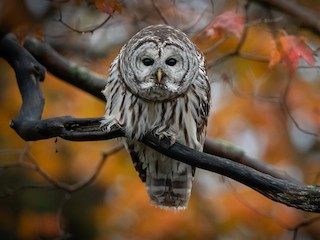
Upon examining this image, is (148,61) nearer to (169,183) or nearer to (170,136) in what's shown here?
(170,136)

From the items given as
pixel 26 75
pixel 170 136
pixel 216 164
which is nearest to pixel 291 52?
pixel 170 136

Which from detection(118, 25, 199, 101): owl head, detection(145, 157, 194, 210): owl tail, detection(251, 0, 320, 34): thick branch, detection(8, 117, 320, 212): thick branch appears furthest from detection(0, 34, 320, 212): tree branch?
detection(251, 0, 320, 34): thick branch

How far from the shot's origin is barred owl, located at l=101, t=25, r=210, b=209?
4.63 meters

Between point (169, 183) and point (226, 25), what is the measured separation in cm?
140

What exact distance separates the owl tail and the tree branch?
848mm

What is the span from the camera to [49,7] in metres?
4.98

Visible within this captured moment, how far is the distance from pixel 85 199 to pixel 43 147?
175cm

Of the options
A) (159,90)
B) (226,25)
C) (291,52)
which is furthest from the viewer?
(226,25)

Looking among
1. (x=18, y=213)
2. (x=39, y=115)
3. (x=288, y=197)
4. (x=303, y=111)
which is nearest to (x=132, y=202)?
(x=18, y=213)

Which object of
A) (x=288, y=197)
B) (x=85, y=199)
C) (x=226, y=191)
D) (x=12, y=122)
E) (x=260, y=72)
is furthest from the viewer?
(x=85, y=199)

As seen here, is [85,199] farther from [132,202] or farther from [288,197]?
[288,197]

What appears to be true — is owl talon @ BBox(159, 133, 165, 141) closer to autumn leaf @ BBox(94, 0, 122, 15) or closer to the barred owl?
the barred owl

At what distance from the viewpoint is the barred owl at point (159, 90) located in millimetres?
4629

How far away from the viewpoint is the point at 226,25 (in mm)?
5637
